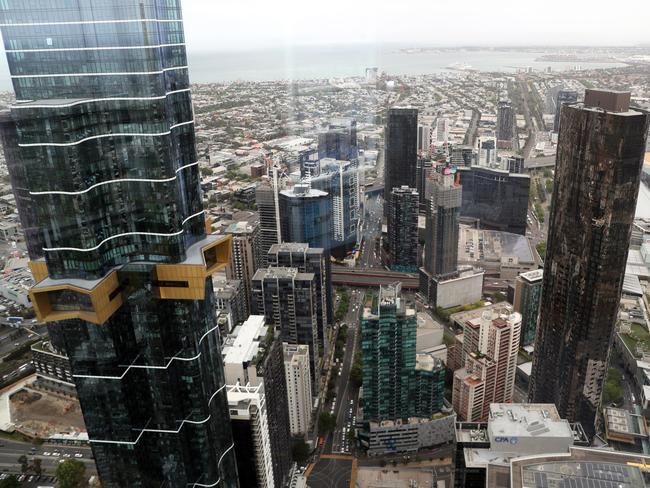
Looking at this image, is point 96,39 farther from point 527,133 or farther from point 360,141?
point 527,133

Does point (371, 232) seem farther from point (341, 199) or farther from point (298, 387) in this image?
point (298, 387)

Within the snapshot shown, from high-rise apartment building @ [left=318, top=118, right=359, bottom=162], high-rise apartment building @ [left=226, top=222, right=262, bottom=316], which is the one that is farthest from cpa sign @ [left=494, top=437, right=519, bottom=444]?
high-rise apartment building @ [left=318, top=118, right=359, bottom=162]

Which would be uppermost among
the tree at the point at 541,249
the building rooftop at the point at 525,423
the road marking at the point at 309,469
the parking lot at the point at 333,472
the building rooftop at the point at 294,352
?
the building rooftop at the point at 525,423

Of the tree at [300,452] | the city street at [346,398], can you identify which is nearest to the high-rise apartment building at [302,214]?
the city street at [346,398]

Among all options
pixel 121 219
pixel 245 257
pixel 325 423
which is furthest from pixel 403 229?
pixel 121 219

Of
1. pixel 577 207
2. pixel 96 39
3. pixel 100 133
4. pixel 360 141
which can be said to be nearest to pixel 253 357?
pixel 100 133

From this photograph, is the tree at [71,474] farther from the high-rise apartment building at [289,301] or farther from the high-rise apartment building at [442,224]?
the high-rise apartment building at [442,224]

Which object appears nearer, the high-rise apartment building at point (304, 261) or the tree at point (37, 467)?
the tree at point (37, 467)
